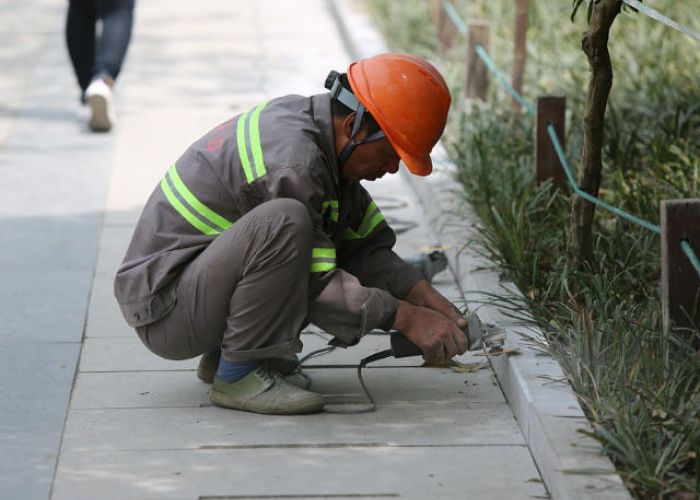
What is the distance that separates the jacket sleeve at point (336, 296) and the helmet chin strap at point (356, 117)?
14 centimetres

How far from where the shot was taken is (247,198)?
4.25 m

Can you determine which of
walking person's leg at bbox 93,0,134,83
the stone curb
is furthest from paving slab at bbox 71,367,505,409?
walking person's leg at bbox 93,0,134,83

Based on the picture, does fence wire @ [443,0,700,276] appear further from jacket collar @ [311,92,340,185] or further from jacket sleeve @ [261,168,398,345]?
jacket collar @ [311,92,340,185]

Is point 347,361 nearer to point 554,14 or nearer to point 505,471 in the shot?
point 505,471

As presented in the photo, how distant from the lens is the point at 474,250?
567cm

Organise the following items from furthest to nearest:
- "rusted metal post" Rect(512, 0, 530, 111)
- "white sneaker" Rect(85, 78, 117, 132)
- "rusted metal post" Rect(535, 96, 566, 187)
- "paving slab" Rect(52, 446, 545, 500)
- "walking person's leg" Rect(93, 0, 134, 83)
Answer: "walking person's leg" Rect(93, 0, 134, 83) < "white sneaker" Rect(85, 78, 117, 132) < "rusted metal post" Rect(512, 0, 530, 111) < "rusted metal post" Rect(535, 96, 566, 187) < "paving slab" Rect(52, 446, 545, 500)

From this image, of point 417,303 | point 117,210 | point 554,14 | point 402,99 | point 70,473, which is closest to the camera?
point 70,473

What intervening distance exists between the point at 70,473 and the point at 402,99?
1.51m

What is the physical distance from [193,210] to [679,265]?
1.53 meters

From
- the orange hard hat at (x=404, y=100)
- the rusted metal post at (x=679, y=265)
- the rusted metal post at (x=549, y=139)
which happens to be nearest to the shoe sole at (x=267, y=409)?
the orange hard hat at (x=404, y=100)

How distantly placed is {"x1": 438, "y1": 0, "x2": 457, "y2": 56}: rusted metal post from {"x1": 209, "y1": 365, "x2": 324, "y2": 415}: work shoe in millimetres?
5496

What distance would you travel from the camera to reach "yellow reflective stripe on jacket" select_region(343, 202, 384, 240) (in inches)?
184

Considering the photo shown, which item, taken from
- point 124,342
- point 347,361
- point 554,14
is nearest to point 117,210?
point 124,342

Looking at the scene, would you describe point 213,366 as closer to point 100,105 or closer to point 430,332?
point 430,332
